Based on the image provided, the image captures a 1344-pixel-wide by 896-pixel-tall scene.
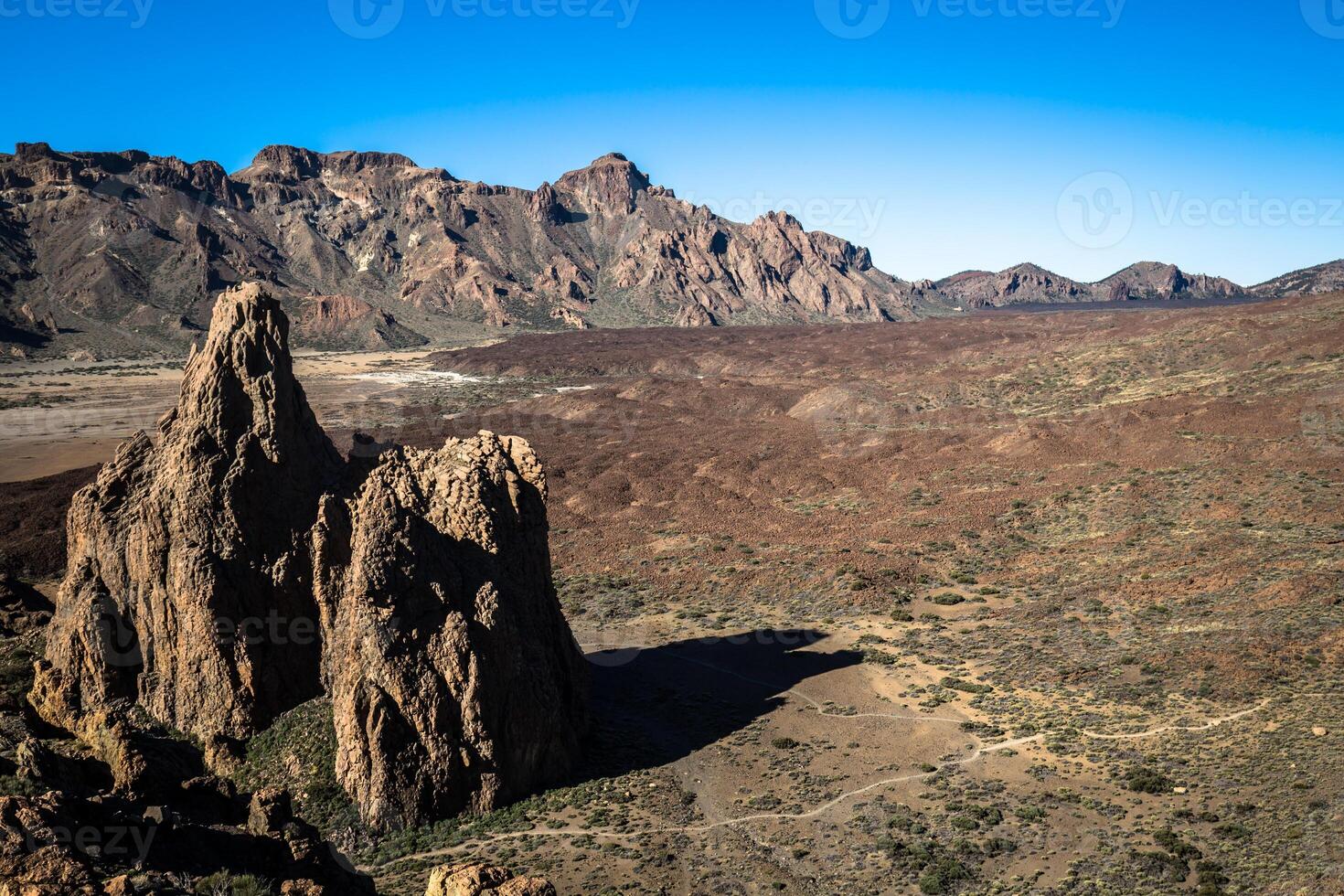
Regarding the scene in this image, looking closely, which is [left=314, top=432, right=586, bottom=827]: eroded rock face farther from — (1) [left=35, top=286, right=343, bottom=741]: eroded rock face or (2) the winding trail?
(1) [left=35, top=286, right=343, bottom=741]: eroded rock face

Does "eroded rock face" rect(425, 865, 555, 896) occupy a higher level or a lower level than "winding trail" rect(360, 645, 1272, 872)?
higher

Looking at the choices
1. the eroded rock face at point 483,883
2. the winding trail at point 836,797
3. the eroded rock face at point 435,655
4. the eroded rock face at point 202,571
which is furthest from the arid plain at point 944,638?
the eroded rock face at point 483,883

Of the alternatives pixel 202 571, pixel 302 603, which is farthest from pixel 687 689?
pixel 202 571

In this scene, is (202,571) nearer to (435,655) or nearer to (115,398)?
(435,655)

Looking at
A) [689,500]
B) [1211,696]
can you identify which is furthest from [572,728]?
[689,500]

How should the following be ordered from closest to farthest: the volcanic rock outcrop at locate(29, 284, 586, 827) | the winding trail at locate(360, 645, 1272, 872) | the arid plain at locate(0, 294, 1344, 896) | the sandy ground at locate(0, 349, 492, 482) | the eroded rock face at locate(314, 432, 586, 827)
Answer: the arid plain at locate(0, 294, 1344, 896), the winding trail at locate(360, 645, 1272, 872), the eroded rock face at locate(314, 432, 586, 827), the volcanic rock outcrop at locate(29, 284, 586, 827), the sandy ground at locate(0, 349, 492, 482)

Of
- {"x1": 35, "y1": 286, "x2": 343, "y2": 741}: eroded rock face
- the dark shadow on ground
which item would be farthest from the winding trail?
{"x1": 35, "y1": 286, "x2": 343, "y2": 741}: eroded rock face

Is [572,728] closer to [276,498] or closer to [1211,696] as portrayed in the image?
[276,498]
